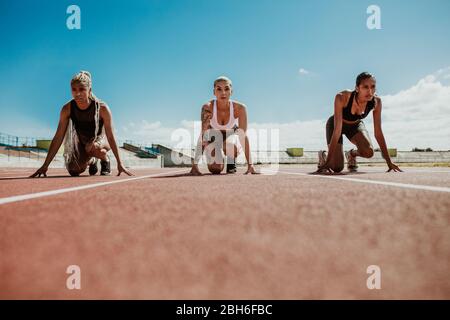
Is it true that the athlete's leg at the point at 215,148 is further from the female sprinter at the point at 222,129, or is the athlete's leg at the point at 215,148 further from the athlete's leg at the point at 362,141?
the athlete's leg at the point at 362,141

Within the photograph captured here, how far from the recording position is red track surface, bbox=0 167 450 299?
0.58 meters

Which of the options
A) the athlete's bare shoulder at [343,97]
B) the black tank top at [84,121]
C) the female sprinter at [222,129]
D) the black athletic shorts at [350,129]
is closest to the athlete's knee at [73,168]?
the black tank top at [84,121]

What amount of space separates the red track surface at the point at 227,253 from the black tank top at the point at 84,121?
3.92 m

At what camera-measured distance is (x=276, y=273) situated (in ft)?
2.09

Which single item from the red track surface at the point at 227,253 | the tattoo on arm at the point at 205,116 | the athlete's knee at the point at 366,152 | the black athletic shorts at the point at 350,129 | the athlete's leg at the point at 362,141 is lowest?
the red track surface at the point at 227,253

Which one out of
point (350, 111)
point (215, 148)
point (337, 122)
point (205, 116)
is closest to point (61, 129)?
point (205, 116)

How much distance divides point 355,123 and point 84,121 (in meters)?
5.26

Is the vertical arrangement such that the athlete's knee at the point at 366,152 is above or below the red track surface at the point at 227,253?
above

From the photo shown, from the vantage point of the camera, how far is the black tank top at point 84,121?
4887mm

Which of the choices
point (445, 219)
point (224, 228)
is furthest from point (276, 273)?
point (445, 219)

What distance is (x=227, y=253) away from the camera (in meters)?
0.76

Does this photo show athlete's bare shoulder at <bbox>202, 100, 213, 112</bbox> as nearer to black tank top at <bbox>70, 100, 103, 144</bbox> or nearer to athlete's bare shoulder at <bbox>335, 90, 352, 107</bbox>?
black tank top at <bbox>70, 100, 103, 144</bbox>

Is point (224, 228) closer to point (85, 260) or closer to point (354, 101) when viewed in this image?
point (85, 260)
